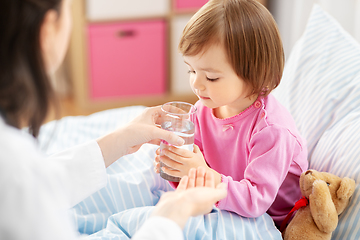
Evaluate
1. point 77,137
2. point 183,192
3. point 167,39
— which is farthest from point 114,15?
point 183,192

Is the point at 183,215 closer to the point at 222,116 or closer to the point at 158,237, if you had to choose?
the point at 158,237

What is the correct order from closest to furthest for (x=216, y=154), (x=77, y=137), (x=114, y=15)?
(x=216, y=154)
(x=77, y=137)
(x=114, y=15)

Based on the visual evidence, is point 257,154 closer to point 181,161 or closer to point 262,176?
point 262,176

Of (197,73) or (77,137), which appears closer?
(197,73)

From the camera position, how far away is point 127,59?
9.65 ft

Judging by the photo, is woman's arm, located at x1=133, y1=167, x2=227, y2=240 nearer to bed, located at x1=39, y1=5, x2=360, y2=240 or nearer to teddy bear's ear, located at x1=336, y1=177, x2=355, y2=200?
bed, located at x1=39, y1=5, x2=360, y2=240

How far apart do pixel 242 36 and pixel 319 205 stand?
47 centimetres

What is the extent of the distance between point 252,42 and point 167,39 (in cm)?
199

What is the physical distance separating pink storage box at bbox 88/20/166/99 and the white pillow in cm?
155

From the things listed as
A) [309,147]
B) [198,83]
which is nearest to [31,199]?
[198,83]

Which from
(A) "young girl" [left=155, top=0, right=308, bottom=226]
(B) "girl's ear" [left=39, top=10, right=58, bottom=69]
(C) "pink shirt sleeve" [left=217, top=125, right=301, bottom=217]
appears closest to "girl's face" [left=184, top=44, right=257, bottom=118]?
(A) "young girl" [left=155, top=0, right=308, bottom=226]

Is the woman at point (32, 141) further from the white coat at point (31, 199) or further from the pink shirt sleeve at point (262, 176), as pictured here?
the pink shirt sleeve at point (262, 176)

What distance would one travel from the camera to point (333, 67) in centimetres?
138

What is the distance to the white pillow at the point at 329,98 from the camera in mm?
1127
